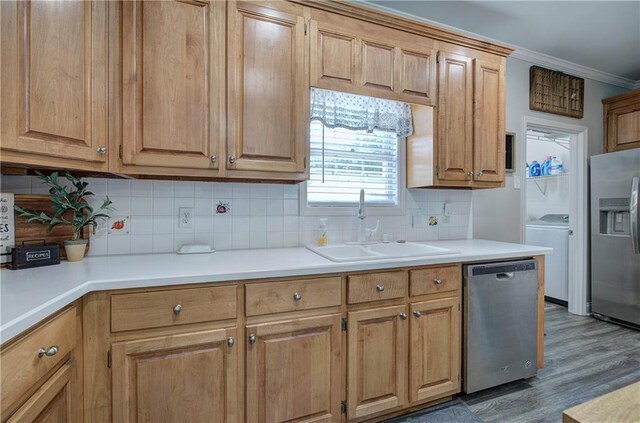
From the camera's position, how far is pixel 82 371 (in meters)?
1.17

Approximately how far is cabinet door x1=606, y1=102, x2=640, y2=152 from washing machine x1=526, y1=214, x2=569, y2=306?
1034 millimetres

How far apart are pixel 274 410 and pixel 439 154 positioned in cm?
185

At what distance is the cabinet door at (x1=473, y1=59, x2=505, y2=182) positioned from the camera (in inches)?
89.3

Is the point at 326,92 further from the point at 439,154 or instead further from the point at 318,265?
the point at 318,265

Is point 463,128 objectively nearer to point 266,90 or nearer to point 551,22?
point 551,22

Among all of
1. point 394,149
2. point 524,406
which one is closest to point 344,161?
point 394,149

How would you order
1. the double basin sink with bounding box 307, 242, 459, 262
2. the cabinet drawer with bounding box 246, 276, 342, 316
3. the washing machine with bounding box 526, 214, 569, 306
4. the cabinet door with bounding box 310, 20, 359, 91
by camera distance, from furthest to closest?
1. the washing machine with bounding box 526, 214, 569, 306
2. the double basin sink with bounding box 307, 242, 459, 262
3. the cabinet door with bounding box 310, 20, 359, 91
4. the cabinet drawer with bounding box 246, 276, 342, 316

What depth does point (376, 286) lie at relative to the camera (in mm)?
1626

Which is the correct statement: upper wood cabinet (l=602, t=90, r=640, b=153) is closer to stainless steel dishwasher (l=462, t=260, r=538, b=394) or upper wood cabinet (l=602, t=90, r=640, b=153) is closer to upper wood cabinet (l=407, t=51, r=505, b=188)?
upper wood cabinet (l=407, t=51, r=505, b=188)

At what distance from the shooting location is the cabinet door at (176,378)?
1222 millimetres

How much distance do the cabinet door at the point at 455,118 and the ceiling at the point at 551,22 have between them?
0.52 m

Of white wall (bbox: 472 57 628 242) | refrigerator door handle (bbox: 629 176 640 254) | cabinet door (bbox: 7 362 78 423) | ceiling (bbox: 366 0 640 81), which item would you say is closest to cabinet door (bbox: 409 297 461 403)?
white wall (bbox: 472 57 628 242)

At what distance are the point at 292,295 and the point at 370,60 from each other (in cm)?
150

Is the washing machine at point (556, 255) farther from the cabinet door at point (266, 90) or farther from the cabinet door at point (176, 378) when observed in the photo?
the cabinet door at point (176, 378)
